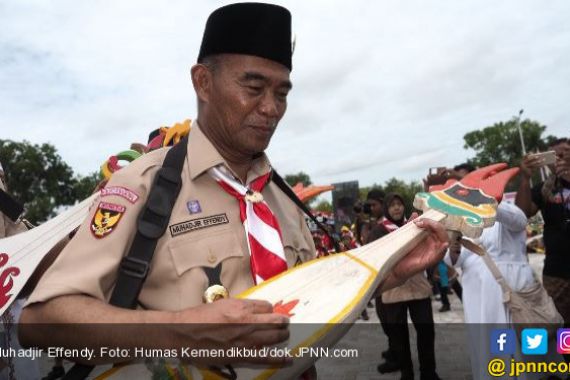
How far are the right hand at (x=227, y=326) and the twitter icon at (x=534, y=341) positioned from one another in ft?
11.2

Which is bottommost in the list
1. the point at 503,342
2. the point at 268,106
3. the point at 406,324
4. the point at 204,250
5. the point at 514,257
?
the point at 406,324

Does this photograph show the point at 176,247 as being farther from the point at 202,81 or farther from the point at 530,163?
the point at 530,163

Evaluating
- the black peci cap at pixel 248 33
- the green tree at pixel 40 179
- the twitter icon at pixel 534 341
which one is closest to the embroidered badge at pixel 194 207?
the black peci cap at pixel 248 33

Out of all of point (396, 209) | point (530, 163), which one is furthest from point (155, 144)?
point (396, 209)

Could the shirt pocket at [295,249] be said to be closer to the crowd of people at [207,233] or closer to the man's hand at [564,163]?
the crowd of people at [207,233]

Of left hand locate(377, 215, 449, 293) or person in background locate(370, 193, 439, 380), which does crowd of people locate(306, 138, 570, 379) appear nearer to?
person in background locate(370, 193, 439, 380)

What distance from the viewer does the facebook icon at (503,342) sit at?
3748 mm

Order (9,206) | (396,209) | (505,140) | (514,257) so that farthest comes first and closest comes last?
(505,140), (396,209), (514,257), (9,206)

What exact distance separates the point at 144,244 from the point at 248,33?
2.65 feet

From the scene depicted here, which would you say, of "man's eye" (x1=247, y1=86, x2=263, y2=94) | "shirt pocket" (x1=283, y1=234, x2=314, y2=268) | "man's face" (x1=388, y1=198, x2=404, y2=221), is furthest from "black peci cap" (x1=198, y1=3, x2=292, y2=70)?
"man's face" (x1=388, y1=198, x2=404, y2=221)

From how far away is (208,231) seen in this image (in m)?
1.40

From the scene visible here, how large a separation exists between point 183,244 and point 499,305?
11.5ft

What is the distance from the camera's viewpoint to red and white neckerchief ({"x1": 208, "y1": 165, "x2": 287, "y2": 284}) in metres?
1.43

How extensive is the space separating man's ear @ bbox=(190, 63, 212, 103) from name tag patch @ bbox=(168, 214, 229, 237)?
0.45 m
